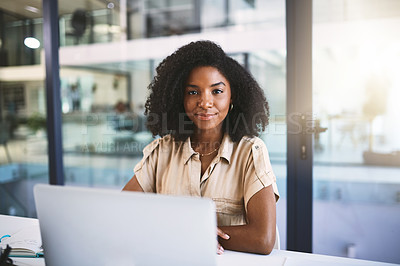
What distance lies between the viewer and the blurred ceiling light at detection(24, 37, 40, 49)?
315 cm

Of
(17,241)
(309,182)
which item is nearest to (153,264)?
(17,241)

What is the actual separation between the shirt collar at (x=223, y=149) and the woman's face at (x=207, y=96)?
0.09 meters

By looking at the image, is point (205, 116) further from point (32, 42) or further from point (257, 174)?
point (32, 42)

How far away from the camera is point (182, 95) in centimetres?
174

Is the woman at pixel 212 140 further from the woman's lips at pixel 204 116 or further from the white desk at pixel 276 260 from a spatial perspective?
the white desk at pixel 276 260

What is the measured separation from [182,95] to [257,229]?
77 cm

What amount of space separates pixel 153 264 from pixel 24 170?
3715 millimetres

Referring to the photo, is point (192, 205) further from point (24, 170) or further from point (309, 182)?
point (24, 170)

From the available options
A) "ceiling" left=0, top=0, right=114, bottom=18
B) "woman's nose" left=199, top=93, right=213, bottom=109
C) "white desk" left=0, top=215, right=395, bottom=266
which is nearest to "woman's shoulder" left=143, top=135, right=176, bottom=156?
"woman's nose" left=199, top=93, right=213, bottom=109

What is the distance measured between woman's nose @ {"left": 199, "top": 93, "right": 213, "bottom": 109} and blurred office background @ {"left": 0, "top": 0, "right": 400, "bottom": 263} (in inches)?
17.9

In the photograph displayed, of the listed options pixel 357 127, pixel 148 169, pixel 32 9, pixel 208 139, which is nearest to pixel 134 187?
pixel 148 169

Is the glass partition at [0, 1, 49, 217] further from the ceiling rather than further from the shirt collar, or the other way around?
the shirt collar

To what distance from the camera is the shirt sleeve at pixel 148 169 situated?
1698mm

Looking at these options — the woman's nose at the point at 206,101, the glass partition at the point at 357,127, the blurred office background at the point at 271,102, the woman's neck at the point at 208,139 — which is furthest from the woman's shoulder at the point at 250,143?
the glass partition at the point at 357,127
